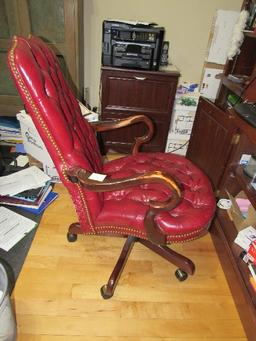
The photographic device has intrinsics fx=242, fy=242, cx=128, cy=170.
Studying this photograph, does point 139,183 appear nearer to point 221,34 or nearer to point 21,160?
point 21,160

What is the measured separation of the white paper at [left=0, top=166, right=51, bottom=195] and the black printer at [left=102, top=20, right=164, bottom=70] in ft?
3.13

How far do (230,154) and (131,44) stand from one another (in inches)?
41.0

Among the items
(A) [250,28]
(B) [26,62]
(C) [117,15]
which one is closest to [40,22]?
(C) [117,15]

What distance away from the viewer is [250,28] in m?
1.53

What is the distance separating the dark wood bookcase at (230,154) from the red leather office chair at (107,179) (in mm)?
237

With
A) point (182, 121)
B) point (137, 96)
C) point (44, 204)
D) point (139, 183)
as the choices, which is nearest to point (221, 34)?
point (182, 121)

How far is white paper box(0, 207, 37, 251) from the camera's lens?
1331 mm

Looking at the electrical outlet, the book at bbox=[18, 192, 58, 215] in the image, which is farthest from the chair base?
the electrical outlet

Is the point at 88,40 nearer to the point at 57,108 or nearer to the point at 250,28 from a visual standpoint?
the point at 250,28

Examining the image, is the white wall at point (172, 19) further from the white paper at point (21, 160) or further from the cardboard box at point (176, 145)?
the white paper at point (21, 160)

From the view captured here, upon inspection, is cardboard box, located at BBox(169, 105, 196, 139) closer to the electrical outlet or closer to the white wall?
the white wall

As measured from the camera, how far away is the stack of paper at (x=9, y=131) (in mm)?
2064

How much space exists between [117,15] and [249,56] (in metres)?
1.11

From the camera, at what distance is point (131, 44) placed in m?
1.73
